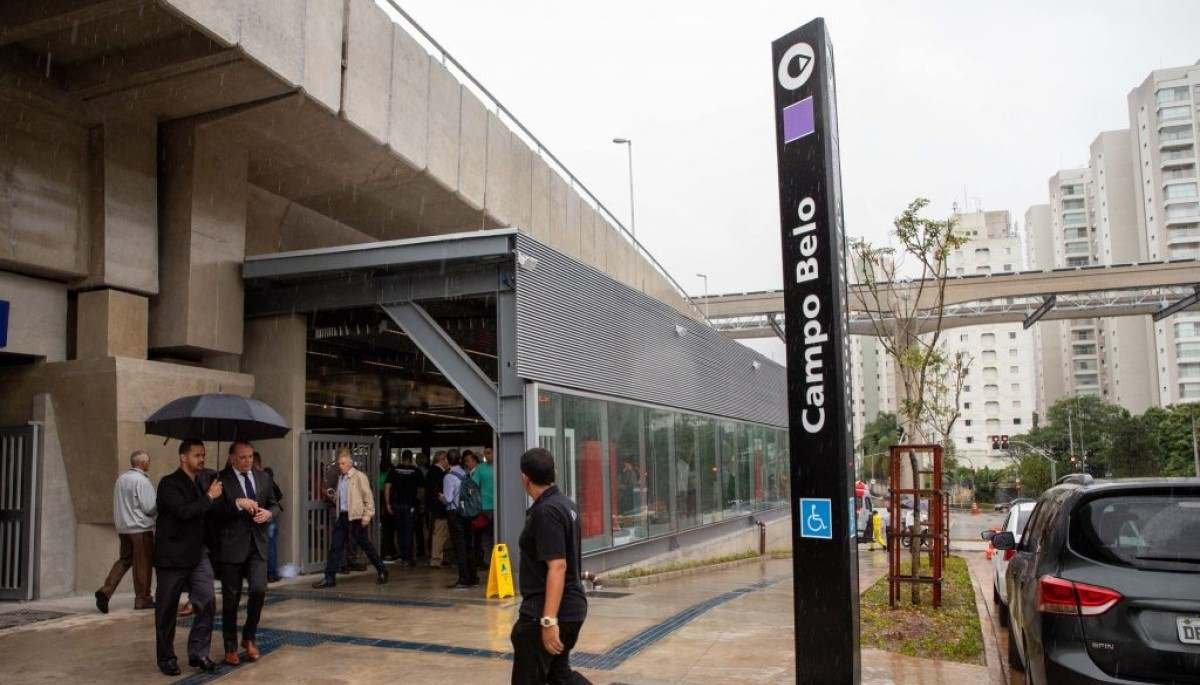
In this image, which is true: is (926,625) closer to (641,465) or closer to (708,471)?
(641,465)

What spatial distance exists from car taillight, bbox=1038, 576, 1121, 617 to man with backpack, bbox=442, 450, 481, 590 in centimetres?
780

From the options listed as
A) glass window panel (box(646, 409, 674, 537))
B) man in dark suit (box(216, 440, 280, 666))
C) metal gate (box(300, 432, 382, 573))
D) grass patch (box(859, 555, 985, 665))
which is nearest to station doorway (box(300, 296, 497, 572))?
metal gate (box(300, 432, 382, 573))

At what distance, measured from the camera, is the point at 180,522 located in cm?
688

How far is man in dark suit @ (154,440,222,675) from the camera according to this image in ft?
22.3

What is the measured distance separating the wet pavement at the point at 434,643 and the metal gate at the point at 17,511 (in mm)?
538

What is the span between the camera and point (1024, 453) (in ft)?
260

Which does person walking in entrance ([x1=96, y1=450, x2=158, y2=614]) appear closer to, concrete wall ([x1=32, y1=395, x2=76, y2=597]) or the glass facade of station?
concrete wall ([x1=32, y1=395, x2=76, y2=597])

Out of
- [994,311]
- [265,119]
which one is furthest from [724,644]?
[994,311]

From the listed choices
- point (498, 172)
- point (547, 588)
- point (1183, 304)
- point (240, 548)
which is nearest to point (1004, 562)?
point (547, 588)

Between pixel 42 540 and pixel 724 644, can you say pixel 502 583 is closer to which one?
pixel 724 644

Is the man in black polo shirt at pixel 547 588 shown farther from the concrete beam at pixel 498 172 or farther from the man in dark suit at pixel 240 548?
the concrete beam at pixel 498 172

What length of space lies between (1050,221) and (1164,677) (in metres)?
152

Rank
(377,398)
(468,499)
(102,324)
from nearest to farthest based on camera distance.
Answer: (102,324)
(468,499)
(377,398)

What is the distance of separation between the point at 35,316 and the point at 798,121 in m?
9.21
